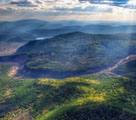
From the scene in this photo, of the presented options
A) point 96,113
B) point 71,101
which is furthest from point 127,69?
point 96,113

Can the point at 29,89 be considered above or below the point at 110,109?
below

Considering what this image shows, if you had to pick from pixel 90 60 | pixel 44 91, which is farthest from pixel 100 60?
pixel 44 91

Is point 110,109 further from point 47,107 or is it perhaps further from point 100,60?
point 100,60

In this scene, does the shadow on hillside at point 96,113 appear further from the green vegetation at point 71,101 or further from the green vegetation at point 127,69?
the green vegetation at point 127,69

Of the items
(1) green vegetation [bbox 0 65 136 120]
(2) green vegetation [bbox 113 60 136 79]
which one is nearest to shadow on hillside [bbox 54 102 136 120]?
(1) green vegetation [bbox 0 65 136 120]

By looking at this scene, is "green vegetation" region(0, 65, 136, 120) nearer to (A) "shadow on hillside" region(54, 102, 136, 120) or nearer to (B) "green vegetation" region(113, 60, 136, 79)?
(A) "shadow on hillside" region(54, 102, 136, 120)

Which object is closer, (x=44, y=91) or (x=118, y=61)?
(x=44, y=91)

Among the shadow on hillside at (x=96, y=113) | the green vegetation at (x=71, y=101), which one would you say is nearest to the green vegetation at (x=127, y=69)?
the green vegetation at (x=71, y=101)
